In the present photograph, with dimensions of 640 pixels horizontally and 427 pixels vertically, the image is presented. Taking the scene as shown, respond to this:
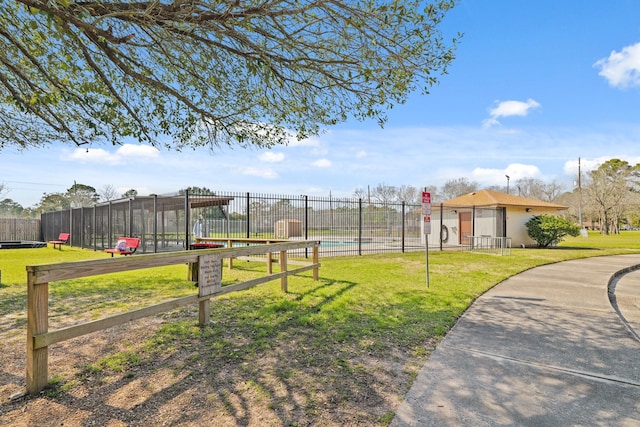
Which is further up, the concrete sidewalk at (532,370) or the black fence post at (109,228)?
the black fence post at (109,228)

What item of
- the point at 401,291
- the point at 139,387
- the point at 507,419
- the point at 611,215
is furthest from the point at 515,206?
the point at 611,215

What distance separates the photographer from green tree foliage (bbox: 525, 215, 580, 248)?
60.7ft

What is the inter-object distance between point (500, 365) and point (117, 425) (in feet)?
11.1

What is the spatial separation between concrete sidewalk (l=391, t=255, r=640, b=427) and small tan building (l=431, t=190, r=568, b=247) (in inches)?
534

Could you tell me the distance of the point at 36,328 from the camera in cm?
273

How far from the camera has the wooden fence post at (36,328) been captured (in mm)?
2678

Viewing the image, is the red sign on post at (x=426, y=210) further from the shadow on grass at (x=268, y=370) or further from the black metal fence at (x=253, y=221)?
the black metal fence at (x=253, y=221)

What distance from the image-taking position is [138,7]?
409cm

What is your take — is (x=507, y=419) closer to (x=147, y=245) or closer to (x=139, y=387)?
(x=139, y=387)

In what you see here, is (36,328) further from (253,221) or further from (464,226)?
(464,226)

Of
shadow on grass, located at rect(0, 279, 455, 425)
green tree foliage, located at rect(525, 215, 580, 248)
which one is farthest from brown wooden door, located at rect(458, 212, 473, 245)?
shadow on grass, located at rect(0, 279, 455, 425)

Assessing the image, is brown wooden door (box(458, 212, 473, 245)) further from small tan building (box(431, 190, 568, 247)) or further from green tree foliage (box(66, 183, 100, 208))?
green tree foliage (box(66, 183, 100, 208))

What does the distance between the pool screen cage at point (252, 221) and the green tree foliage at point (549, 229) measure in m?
6.60

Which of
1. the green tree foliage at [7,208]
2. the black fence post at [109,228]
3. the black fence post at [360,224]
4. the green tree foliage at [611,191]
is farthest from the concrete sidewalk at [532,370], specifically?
the green tree foliage at [7,208]
